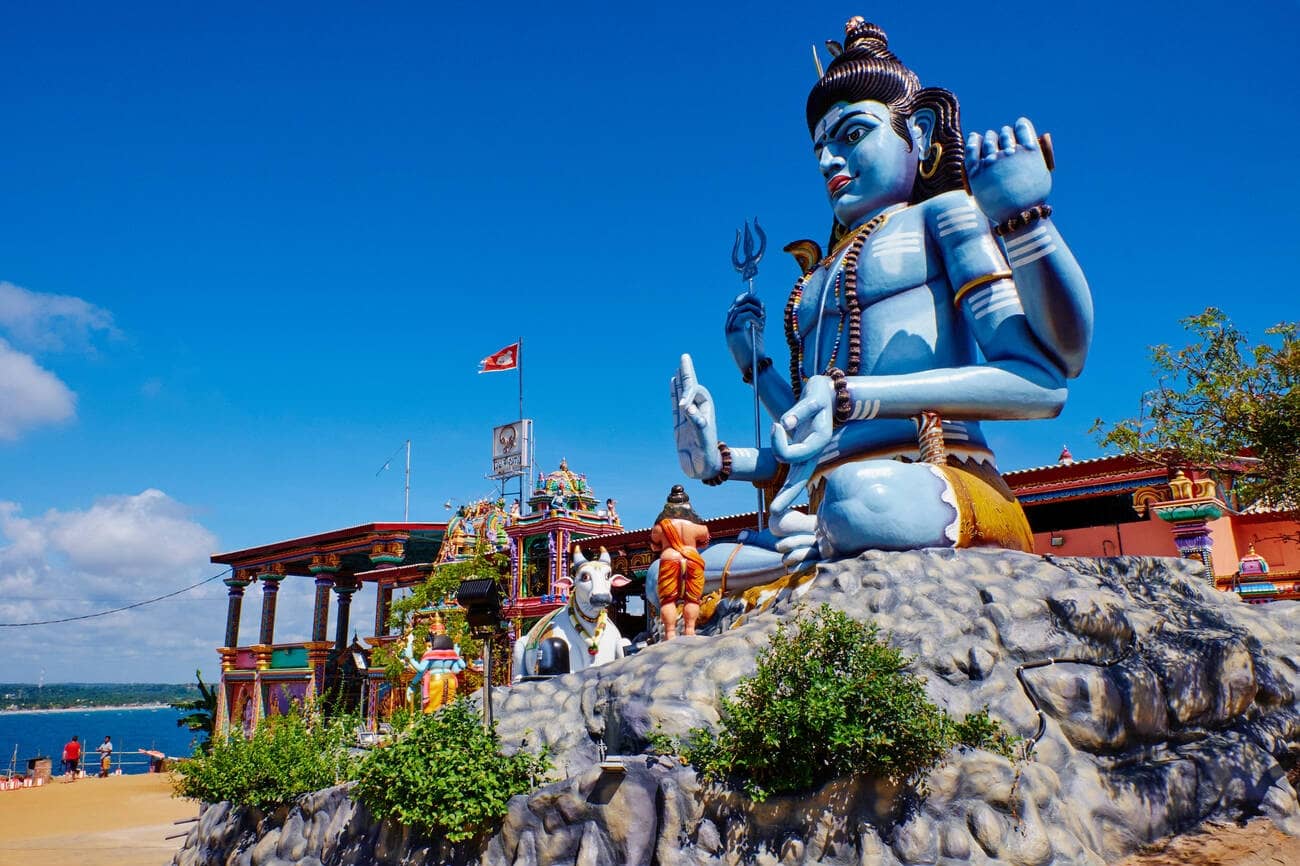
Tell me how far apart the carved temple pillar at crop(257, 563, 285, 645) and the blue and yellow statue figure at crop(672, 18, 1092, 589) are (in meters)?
20.0

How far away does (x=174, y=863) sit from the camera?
7617mm

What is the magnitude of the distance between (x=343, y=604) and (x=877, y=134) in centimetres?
2252

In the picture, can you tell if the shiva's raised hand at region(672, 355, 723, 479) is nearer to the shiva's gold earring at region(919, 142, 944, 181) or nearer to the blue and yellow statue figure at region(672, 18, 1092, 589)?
the blue and yellow statue figure at region(672, 18, 1092, 589)

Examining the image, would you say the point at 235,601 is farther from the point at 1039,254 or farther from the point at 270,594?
the point at 1039,254

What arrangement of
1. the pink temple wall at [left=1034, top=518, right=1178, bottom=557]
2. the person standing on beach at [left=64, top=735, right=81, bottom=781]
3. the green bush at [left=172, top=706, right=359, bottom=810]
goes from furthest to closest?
1. the person standing on beach at [left=64, top=735, right=81, bottom=781]
2. the pink temple wall at [left=1034, top=518, right=1178, bottom=557]
3. the green bush at [left=172, top=706, right=359, bottom=810]

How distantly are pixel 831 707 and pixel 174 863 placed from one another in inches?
233

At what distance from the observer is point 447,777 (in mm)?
5188

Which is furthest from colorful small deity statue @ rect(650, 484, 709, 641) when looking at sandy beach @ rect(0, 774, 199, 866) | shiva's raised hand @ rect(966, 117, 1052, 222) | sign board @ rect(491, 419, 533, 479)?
sign board @ rect(491, 419, 533, 479)

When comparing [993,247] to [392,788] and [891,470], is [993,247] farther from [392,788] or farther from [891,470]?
[392,788]

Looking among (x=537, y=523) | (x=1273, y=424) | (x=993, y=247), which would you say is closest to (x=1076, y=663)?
(x=1273, y=424)

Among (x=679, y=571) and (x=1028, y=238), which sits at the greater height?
(x=1028, y=238)

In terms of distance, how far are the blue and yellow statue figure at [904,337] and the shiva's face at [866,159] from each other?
14 mm

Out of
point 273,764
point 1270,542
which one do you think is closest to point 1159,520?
point 1270,542

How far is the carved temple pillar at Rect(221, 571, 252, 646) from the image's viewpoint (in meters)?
25.4
